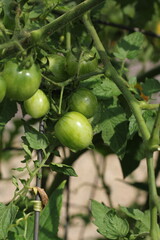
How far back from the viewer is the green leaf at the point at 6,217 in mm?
822

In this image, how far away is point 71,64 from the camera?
0.90 metres

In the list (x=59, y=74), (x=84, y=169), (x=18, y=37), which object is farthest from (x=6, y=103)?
(x=84, y=169)

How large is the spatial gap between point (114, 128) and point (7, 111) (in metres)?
0.23

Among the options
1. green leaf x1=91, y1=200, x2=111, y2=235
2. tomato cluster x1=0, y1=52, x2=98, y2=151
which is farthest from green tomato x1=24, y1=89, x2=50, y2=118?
green leaf x1=91, y1=200, x2=111, y2=235

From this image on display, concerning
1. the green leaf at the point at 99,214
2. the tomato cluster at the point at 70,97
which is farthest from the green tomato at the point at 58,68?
the green leaf at the point at 99,214

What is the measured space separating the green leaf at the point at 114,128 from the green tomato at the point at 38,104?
0.14 metres

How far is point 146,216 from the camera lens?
0.97 metres

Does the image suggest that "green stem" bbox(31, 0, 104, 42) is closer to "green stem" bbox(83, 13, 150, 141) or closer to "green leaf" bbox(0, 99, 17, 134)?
"green stem" bbox(83, 13, 150, 141)

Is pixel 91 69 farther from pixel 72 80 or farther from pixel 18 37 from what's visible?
pixel 18 37

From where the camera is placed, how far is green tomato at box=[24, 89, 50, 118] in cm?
86

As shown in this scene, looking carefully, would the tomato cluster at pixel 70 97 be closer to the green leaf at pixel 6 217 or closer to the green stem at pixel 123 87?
the green stem at pixel 123 87

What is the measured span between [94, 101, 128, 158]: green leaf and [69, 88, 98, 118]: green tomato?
0.18 feet

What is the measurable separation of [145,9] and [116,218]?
3.35ft

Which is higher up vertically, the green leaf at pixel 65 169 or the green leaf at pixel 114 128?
the green leaf at pixel 65 169
